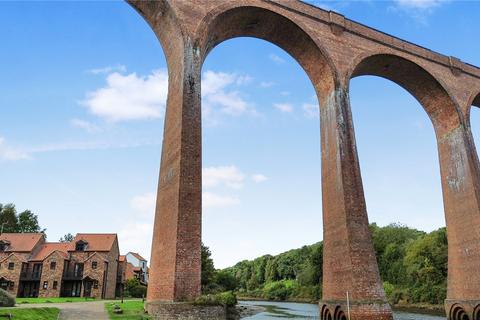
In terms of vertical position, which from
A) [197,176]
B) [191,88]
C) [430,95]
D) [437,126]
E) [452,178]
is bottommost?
[197,176]

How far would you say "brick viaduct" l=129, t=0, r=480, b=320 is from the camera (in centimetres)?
995

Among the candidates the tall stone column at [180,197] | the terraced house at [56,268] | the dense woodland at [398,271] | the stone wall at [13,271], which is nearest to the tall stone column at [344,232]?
the tall stone column at [180,197]

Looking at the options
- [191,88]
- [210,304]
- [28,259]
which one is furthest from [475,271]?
[28,259]

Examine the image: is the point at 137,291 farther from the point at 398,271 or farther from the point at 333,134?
the point at 333,134

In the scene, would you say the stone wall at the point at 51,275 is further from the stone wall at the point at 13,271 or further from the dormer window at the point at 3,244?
the dormer window at the point at 3,244

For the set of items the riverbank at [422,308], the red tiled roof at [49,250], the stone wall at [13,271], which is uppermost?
the red tiled roof at [49,250]

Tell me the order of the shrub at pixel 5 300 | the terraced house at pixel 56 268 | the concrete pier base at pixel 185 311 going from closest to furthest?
the concrete pier base at pixel 185 311, the shrub at pixel 5 300, the terraced house at pixel 56 268

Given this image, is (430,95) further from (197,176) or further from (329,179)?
(197,176)

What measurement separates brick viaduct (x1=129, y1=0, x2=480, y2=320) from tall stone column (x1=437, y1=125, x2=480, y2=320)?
0.14ft

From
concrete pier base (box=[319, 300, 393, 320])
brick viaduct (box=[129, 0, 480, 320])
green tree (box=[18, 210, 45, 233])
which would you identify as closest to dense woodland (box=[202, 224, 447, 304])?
brick viaduct (box=[129, 0, 480, 320])

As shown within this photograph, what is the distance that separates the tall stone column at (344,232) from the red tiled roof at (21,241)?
29.6m

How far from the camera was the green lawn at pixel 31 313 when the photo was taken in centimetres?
1053

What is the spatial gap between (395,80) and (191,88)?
34.6ft

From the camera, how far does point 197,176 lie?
33.1ft
